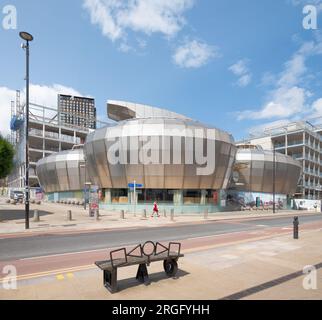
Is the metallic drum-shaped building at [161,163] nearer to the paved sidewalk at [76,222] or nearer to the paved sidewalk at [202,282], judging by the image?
the paved sidewalk at [76,222]

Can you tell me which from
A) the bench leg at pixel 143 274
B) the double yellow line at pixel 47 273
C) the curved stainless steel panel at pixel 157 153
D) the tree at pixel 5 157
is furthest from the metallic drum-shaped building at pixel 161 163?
the bench leg at pixel 143 274

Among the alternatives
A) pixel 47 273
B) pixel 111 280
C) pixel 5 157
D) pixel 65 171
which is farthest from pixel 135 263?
pixel 65 171

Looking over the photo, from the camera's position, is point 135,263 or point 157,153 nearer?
point 135,263

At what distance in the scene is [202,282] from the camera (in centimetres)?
659

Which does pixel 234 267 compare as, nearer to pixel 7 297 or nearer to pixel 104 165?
pixel 7 297

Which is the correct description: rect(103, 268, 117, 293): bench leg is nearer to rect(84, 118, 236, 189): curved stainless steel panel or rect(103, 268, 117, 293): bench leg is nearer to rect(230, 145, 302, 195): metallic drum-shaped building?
rect(84, 118, 236, 189): curved stainless steel panel

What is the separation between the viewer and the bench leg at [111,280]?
5.92 meters

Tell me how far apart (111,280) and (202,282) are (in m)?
2.19

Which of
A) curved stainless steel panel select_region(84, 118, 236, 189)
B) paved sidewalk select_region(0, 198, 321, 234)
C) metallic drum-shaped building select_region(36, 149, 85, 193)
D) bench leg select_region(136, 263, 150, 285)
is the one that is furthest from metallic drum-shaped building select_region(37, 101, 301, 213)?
bench leg select_region(136, 263, 150, 285)

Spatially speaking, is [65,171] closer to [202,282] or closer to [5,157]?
[5,157]

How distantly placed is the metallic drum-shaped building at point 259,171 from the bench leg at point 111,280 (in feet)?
179

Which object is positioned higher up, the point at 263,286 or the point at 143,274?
the point at 143,274

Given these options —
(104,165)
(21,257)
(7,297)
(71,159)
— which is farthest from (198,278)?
(71,159)
